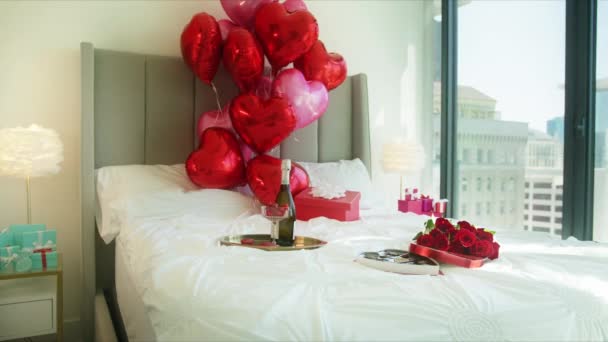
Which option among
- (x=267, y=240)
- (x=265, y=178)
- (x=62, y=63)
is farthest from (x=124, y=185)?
(x=267, y=240)

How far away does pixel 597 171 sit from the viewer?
8.05 ft

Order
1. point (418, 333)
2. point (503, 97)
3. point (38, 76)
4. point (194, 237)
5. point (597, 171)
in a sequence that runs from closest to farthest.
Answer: point (418, 333), point (194, 237), point (38, 76), point (597, 171), point (503, 97)

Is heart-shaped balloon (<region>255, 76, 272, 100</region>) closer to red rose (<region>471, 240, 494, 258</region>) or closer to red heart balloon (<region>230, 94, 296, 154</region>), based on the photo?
red heart balloon (<region>230, 94, 296, 154</region>)

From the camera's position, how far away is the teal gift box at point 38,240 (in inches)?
73.3

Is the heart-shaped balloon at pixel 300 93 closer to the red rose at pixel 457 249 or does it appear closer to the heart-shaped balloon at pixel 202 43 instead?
the heart-shaped balloon at pixel 202 43

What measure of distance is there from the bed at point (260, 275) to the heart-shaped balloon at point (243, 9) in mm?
464

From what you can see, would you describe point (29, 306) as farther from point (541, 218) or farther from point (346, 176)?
point (541, 218)

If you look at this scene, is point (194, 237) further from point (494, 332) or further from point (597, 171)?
point (597, 171)

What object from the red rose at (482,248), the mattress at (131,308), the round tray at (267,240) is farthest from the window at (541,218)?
the mattress at (131,308)

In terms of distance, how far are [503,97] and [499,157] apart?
42cm

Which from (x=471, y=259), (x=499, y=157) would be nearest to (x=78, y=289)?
(x=471, y=259)

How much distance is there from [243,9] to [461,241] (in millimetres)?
1609

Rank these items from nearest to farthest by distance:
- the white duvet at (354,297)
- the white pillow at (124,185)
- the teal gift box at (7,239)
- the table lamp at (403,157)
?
the white duvet at (354,297), the teal gift box at (7,239), the white pillow at (124,185), the table lamp at (403,157)

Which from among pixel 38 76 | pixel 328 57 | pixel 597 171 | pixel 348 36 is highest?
pixel 348 36
